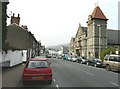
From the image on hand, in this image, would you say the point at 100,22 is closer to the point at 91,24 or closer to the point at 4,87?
the point at 91,24

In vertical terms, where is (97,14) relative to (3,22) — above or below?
above

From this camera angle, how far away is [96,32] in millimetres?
70812

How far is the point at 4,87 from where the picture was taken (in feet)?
42.2

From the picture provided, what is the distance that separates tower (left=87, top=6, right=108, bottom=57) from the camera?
6962 cm

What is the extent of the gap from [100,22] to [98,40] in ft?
20.7

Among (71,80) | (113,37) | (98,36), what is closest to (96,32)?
(98,36)

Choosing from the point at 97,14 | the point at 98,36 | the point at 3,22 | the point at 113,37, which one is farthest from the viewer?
the point at 113,37

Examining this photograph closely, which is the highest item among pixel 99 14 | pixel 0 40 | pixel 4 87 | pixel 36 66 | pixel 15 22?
pixel 99 14

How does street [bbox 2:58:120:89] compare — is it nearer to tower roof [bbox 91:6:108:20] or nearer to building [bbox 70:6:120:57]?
building [bbox 70:6:120:57]

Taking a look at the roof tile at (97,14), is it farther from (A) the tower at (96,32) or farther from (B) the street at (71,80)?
(B) the street at (71,80)

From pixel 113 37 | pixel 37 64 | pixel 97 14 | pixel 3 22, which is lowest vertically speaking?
pixel 37 64

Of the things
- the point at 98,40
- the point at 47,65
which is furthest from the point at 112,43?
the point at 47,65

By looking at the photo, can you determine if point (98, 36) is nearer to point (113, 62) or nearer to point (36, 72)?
point (113, 62)

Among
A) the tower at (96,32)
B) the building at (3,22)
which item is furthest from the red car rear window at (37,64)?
the tower at (96,32)
